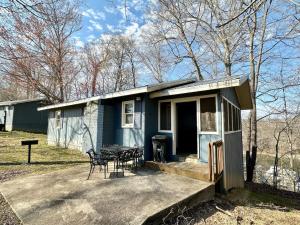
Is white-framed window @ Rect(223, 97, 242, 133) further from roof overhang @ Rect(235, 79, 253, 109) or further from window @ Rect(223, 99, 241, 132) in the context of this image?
roof overhang @ Rect(235, 79, 253, 109)

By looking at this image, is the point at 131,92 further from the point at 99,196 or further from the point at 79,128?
the point at 79,128

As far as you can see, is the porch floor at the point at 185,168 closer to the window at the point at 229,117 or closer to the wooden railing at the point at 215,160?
the wooden railing at the point at 215,160

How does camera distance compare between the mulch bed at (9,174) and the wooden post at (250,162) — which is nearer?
the mulch bed at (9,174)

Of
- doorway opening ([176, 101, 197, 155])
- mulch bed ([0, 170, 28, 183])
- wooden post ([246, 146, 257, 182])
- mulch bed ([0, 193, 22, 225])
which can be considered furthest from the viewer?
wooden post ([246, 146, 257, 182])

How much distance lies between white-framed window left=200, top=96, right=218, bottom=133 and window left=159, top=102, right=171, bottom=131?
4.31 ft

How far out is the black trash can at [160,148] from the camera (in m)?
7.16

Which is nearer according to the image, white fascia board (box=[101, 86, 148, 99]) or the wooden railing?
the wooden railing

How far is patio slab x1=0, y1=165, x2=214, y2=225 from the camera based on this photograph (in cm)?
364

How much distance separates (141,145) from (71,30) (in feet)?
56.2

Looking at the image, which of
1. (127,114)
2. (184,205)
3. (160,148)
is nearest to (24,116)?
(127,114)

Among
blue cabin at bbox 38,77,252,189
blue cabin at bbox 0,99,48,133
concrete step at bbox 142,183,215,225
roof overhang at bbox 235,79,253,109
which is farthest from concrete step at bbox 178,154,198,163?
blue cabin at bbox 0,99,48,133

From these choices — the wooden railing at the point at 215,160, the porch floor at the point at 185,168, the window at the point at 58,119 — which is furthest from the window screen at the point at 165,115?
the window at the point at 58,119

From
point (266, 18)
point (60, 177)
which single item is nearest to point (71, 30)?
point (266, 18)

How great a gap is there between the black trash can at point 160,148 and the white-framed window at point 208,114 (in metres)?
1.32
